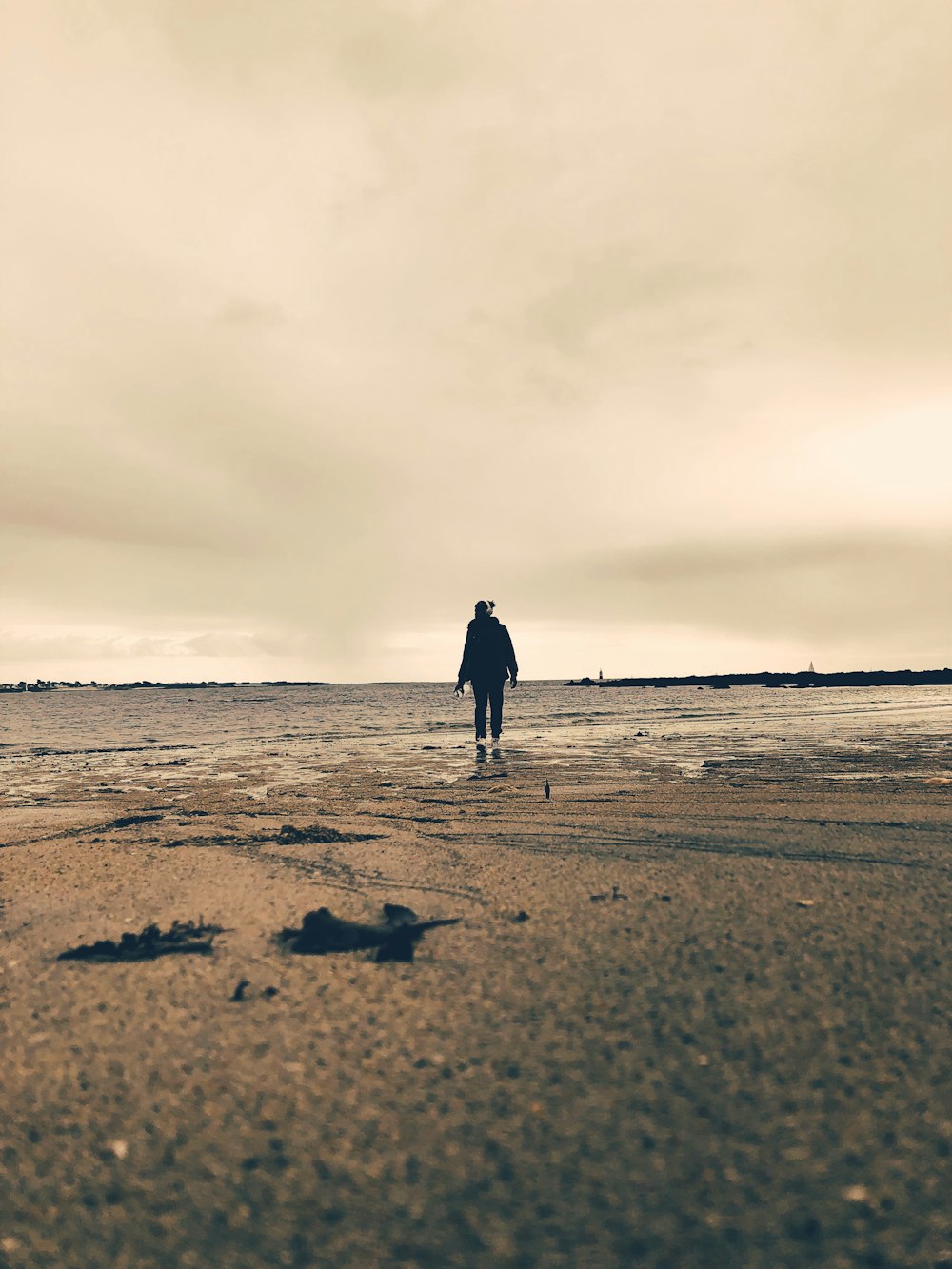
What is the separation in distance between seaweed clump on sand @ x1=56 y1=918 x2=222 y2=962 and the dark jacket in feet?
33.5

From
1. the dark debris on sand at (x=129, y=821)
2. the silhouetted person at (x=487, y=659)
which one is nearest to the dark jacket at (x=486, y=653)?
the silhouetted person at (x=487, y=659)

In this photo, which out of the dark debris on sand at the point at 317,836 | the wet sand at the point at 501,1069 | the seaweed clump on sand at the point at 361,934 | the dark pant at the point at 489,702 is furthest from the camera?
the dark pant at the point at 489,702

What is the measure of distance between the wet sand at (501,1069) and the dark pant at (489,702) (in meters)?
9.07

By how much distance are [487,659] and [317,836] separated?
330 inches

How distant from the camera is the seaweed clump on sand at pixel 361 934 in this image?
260cm

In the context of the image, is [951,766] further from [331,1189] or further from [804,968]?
[331,1189]

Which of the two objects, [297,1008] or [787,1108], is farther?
[297,1008]

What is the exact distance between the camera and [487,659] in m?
13.0

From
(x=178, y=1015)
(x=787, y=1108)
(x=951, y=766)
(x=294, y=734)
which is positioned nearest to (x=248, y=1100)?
(x=178, y=1015)

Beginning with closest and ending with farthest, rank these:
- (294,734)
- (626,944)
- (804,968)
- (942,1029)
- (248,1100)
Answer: (248,1100), (942,1029), (804,968), (626,944), (294,734)

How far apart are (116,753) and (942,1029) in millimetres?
14228

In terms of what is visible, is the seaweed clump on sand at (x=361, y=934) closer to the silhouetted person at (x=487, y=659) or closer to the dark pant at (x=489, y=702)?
the dark pant at (x=489, y=702)

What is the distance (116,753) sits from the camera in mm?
13781

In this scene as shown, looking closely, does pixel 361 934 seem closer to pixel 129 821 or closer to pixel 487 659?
pixel 129 821
